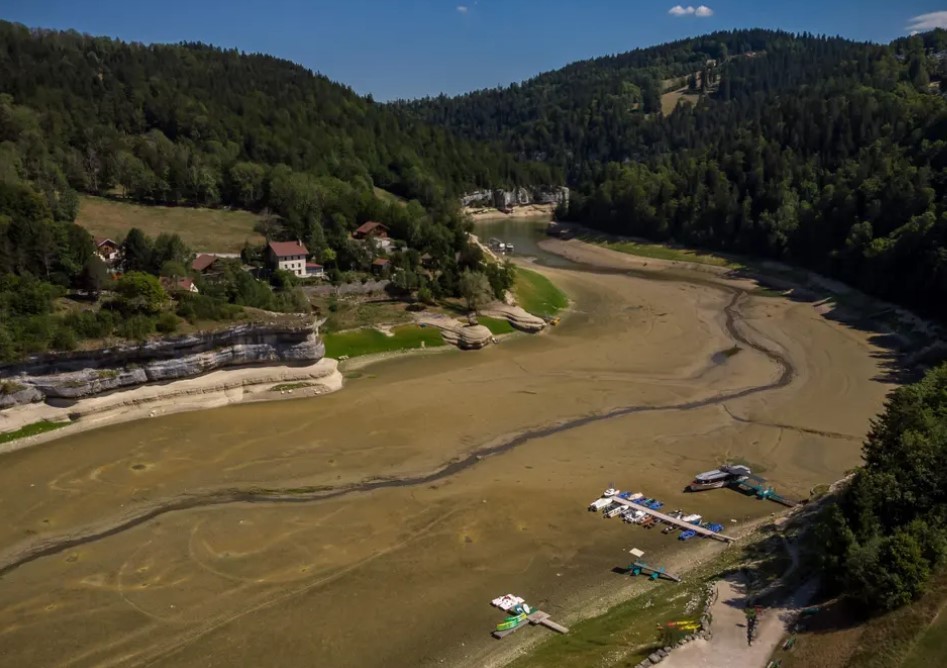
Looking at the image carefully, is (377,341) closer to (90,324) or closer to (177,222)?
(90,324)

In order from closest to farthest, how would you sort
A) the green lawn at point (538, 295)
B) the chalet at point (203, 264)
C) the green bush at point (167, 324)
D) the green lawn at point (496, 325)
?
the green bush at point (167, 324) → the green lawn at point (496, 325) → the chalet at point (203, 264) → the green lawn at point (538, 295)

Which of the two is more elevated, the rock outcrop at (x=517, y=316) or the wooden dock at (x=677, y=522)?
the rock outcrop at (x=517, y=316)

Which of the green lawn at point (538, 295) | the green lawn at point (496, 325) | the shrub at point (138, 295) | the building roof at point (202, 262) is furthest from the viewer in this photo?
the green lawn at point (538, 295)

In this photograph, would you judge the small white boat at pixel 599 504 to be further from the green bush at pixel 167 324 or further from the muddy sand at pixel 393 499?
the green bush at pixel 167 324

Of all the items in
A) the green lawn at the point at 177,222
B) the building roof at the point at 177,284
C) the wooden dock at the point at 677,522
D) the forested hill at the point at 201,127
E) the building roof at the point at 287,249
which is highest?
the forested hill at the point at 201,127

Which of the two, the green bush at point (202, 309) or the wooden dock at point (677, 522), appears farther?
the green bush at point (202, 309)

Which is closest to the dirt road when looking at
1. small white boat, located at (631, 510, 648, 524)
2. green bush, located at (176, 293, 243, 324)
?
small white boat, located at (631, 510, 648, 524)

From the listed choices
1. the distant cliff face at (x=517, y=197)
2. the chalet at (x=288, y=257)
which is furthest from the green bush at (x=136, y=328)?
the distant cliff face at (x=517, y=197)
